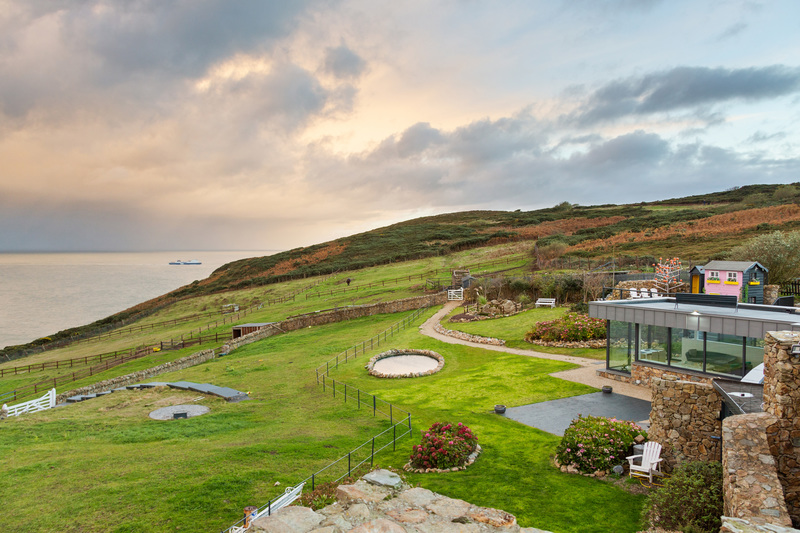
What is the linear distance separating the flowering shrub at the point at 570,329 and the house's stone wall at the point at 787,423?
1843 cm

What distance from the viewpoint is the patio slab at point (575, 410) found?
15.0m

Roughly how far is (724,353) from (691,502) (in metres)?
10.8

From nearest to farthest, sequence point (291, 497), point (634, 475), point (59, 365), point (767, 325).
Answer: point (291, 497) < point (634, 475) < point (767, 325) < point (59, 365)

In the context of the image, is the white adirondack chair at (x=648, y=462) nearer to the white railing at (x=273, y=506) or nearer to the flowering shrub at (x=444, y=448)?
the flowering shrub at (x=444, y=448)

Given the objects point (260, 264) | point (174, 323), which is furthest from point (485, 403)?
point (260, 264)

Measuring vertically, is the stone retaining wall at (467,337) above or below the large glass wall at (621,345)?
below

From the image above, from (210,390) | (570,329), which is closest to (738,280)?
(570,329)

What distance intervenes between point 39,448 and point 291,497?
11.3 meters

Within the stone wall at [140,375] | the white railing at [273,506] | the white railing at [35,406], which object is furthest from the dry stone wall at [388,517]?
the stone wall at [140,375]

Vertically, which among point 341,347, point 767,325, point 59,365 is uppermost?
point 767,325

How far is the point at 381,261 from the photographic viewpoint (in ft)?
260

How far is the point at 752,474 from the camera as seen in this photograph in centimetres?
701

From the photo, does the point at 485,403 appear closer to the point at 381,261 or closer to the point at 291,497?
the point at 291,497

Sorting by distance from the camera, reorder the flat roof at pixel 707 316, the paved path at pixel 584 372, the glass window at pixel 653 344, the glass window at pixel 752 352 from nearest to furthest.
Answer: the flat roof at pixel 707 316 < the glass window at pixel 752 352 < the paved path at pixel 584 372 < the glass window at pixel 653 344
